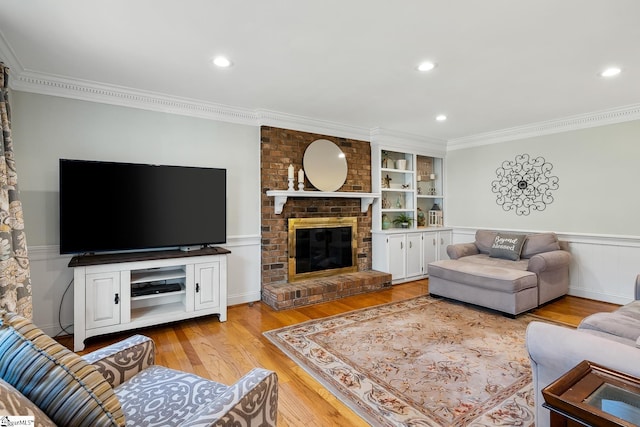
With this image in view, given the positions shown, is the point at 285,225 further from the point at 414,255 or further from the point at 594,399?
the point at 594,399

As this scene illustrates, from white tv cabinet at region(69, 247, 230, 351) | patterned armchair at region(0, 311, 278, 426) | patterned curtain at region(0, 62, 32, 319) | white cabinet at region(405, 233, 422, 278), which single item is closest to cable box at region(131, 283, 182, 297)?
white tv cabinet at region(69, 247, 230, 351)

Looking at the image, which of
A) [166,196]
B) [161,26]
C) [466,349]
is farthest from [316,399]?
[161,26]

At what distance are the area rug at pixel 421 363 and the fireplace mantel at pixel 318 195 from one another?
4.99 ft

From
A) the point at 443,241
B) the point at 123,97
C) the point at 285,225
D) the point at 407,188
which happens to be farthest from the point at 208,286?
the point at 443,241

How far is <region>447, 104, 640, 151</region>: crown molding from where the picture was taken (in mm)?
3869

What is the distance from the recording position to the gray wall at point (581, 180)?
392 cm

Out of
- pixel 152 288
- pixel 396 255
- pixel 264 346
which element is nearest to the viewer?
pixel 264 346

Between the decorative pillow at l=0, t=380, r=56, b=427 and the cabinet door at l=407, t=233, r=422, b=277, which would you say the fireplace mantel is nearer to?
the cabinet door at l=407, t=233, r=422, b=277

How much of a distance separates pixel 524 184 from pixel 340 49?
3.85m

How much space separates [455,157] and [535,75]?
9.60 feet

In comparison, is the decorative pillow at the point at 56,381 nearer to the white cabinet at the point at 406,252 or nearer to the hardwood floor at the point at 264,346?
the hardwood floor at the point at 264,346

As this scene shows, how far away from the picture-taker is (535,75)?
9.46 feet

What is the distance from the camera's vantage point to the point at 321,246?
4570 millimetres

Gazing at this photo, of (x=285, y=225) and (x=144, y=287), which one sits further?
(x=285, y=225)
